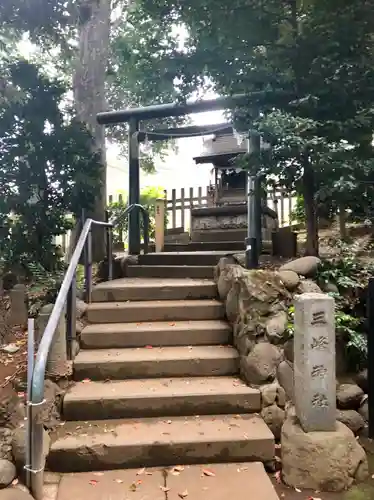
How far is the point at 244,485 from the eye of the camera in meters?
3.03

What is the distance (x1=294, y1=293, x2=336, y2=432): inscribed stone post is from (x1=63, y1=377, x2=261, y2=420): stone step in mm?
622

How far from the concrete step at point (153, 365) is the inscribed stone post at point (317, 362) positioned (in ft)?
3.38

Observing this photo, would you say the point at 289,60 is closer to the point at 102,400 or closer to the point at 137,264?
the point at 137,264

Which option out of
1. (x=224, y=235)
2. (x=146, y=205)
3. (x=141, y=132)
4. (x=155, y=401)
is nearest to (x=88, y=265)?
(x=155, y=401)

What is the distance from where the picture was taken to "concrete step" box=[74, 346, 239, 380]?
4121 millimetres

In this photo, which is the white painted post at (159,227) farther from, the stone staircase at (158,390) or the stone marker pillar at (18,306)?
the stone marker pillar at (18,306)

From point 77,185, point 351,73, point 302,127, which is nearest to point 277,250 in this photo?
point 302,127

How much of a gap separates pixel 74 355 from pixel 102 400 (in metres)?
0.75

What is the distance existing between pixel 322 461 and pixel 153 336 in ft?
6.74

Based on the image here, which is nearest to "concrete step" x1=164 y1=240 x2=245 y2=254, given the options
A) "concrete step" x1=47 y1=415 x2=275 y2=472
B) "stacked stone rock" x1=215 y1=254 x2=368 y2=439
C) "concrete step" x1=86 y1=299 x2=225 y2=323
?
"concrete step" x1=86 y1=299 x2=225 y2=323

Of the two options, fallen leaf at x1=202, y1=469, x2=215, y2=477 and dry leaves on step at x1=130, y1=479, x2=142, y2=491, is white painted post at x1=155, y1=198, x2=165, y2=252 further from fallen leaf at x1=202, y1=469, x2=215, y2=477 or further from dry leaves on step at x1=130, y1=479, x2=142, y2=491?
dry leaves on step at x1=130, y1=479, x2=142, y2=491

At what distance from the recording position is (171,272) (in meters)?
6.09

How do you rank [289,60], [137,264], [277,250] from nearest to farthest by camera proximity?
1. [289,60]
2. [277,250]
3. [137,264]

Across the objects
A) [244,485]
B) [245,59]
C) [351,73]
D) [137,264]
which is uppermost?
[245,59]
